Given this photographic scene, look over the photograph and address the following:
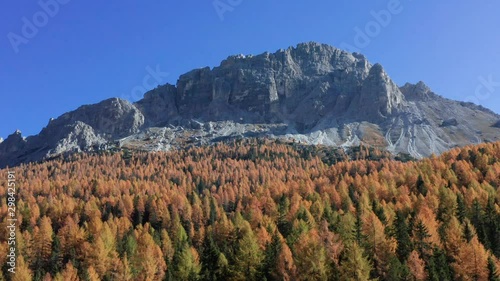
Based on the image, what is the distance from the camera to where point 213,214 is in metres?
113

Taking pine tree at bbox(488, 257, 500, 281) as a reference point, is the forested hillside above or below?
above

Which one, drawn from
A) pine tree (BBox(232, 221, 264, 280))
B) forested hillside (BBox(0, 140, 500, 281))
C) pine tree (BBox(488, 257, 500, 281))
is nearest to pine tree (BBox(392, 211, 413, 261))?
forested hillside (BBox(0, 140, 500, 281))

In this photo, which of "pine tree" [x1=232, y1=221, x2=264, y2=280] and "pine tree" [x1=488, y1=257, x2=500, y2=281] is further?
"pine tree" [x1=232, y1=221, x2=264, y2=280]

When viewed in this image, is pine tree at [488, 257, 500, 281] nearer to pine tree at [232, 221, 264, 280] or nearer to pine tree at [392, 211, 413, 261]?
pine tree at [392, 211, 413, 261]

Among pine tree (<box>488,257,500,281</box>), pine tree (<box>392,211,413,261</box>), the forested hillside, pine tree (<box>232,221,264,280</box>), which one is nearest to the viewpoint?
pine tree (<box>488,257,500,281</box>)

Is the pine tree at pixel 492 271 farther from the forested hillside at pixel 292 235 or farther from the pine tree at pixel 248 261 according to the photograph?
the pine tree at pixel 248 261

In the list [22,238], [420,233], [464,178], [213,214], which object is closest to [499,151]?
[464,178]

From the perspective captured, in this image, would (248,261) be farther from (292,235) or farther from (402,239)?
(402,239)

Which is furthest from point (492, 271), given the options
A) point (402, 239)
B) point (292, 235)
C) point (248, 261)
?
point (248, 261)

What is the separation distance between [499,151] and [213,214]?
106822 mm

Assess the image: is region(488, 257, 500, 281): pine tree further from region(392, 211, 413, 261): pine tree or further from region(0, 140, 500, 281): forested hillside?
region(392, 211, 413, 261): pine tree

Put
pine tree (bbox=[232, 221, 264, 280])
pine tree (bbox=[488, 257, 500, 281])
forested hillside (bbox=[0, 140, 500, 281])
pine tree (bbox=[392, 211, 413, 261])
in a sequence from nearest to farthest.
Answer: pine tree (bbox=[488, 257, 500, 281]) < forested hillside (bbox=[0, 140, 500, 281]) < pine tree (bbox=[232, 221, 264, 280]) < pine tree (bbox=[392, 211, 413, 261])

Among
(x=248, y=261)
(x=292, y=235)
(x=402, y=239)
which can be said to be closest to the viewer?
(x=248, y=261)

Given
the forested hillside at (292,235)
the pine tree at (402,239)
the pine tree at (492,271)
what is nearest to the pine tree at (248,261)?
the forested hillside at (292,235)
